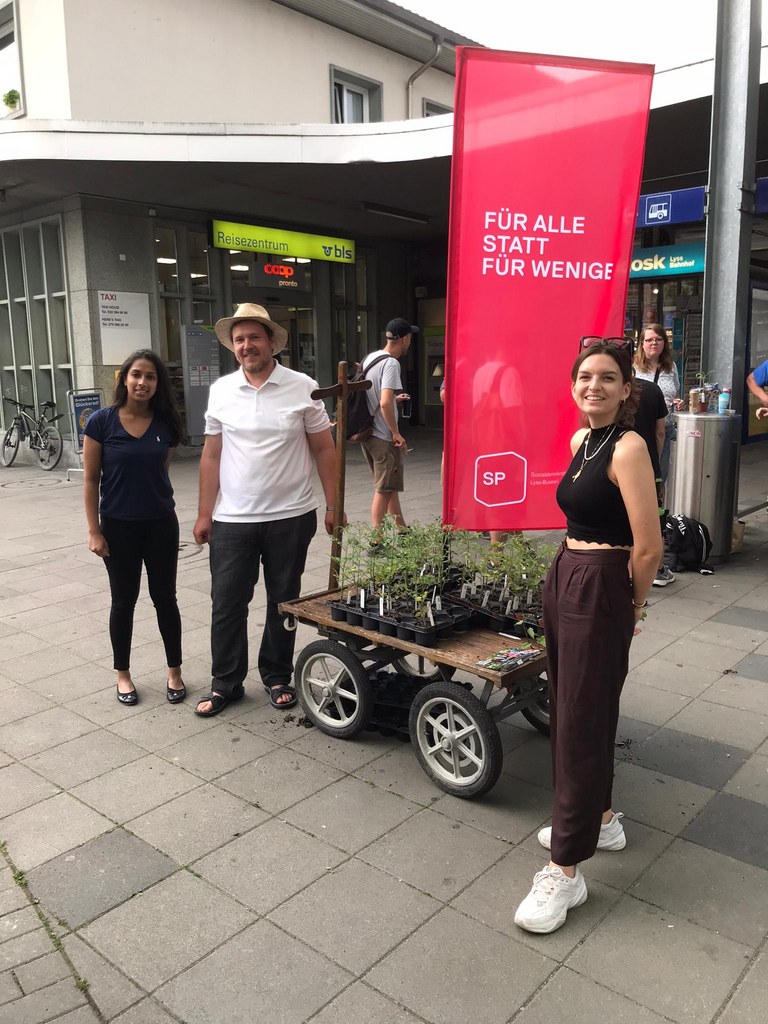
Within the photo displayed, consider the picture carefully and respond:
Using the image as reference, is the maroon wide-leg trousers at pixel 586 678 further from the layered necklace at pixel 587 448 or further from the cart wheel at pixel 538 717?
the cart wheel at pixel 538 717

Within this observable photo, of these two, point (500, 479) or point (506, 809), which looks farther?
point (500, 479)

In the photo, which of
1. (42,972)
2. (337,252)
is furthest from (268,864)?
(337,252)

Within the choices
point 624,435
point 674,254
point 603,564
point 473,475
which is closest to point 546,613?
point 603,564

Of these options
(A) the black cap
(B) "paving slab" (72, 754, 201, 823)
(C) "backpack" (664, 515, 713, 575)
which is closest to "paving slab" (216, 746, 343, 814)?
(B) "paving slab" (72, 754, 201, 823)

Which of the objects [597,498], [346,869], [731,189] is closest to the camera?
[597,498]

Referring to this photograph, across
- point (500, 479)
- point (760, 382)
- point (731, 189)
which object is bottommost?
point (500, 479)

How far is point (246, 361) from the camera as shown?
399cm

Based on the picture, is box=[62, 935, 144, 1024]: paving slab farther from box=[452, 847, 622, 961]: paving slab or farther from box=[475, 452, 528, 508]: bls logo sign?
box=[475, 452, 528, 508]: bls logo sign

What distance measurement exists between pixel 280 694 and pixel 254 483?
1098mm

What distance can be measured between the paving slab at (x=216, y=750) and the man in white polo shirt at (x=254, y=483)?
0.81ft

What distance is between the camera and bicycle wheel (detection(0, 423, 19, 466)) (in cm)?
1432

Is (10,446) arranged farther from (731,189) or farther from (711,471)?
(731,189)

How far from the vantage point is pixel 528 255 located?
12.8 feet

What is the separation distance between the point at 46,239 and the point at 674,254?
32.3 ft
